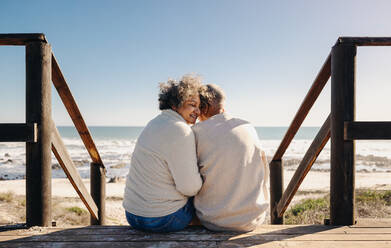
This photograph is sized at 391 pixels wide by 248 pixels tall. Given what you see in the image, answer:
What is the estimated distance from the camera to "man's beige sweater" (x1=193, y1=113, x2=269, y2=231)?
73.6 inches

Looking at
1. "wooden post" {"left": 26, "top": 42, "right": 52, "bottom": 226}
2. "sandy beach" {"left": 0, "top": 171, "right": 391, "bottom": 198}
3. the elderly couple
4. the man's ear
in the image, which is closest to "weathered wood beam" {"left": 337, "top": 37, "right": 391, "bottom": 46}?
the elderly couple

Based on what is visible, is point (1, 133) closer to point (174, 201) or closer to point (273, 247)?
point (174, 201)

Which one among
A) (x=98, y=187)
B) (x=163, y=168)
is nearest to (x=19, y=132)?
(x=163, y=168)

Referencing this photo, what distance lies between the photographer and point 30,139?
1.96 meters

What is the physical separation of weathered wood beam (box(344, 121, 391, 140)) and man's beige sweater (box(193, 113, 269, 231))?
0.66 metres

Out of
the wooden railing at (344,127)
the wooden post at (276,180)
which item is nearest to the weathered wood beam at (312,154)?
the wooden railing at (344,127)

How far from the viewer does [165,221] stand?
188cm

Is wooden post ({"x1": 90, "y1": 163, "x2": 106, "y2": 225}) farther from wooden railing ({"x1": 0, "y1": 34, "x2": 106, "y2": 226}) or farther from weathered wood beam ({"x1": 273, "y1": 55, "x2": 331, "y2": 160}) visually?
weathered wood beam ({"x1": 273, "y1": 55, "x2": 331, "y2": 160})

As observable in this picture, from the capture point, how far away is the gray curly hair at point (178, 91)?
1.97 meters

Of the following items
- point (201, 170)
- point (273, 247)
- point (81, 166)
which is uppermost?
point (201, 170)

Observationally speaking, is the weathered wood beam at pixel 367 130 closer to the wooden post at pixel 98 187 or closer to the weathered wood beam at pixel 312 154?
the weathered wood beam at pixel 312 154

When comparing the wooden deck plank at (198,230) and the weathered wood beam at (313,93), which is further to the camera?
the weathered wood beam at (313,93)

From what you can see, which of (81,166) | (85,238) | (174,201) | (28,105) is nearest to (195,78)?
(174,201)

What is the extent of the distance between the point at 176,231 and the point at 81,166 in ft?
54.5
